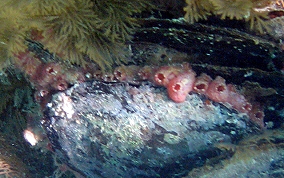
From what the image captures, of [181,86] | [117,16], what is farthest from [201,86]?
[117,16]

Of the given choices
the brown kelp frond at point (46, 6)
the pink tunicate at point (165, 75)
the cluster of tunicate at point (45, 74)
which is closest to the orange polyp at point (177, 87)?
the pink tunicate at point (165, 75)

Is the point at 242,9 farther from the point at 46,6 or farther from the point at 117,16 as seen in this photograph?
the point at 46,6

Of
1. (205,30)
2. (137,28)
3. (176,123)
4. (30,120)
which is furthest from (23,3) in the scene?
(30,120)

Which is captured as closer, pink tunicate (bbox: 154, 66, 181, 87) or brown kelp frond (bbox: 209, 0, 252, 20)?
brown kelp frond (bbox: 209, 0, 252, 20)

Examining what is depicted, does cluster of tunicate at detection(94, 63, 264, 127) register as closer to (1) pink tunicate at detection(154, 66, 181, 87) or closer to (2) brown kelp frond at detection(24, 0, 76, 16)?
(1) pink tunicate at detection(154, 66, 181, 87)

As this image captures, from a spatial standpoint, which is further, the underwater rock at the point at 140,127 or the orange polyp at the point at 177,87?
the underwater rock at the point at 140,127

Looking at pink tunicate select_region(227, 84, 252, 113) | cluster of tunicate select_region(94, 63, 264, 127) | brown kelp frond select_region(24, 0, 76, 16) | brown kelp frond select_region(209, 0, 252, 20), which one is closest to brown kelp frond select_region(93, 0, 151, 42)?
brown kelp frond select_region(24, 0, 76, 16)

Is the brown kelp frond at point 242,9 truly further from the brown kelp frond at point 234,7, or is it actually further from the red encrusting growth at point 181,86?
the red encrusting growth at point 181,86
